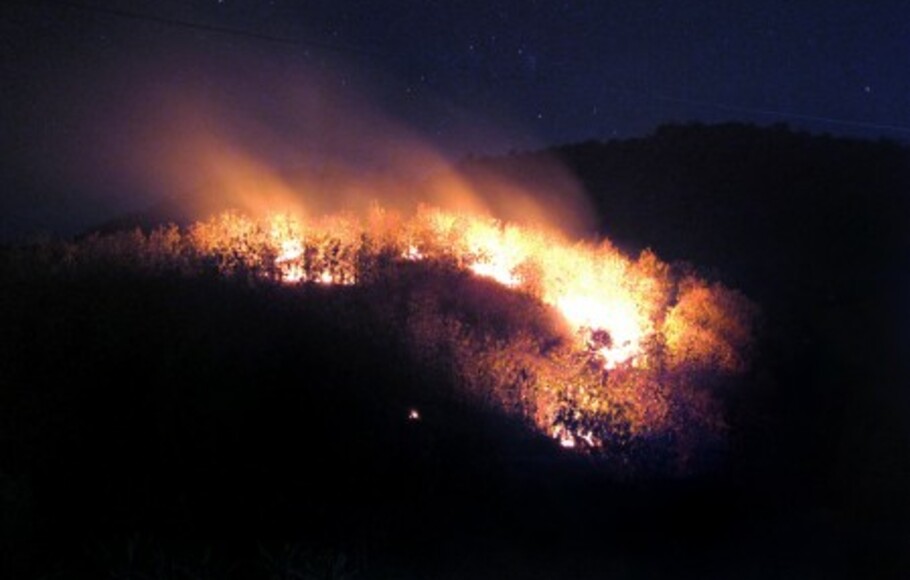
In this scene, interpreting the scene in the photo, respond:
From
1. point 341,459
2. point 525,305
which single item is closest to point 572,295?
point 525,305

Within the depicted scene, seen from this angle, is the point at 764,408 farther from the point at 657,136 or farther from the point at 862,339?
the point at 657,136

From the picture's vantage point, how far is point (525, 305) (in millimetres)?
10219

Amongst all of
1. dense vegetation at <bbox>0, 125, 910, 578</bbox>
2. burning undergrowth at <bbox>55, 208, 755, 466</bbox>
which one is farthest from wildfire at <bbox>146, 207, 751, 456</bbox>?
dense vegetation at <bbox>0, 125, 910, 578</bbox>

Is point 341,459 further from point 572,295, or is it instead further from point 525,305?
point 572,295

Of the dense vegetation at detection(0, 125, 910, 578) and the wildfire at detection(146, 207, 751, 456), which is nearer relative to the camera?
the dense vegetation at detection(0, 125, 910, 578)

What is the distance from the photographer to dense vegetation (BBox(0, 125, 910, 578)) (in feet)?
20.0

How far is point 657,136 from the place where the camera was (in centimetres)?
1784

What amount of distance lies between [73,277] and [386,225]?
4577 millimetres

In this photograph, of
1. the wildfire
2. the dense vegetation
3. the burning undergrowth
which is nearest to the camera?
the dense vegetation

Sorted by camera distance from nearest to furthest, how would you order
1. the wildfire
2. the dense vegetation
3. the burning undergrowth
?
1. the dense vegetation
2. the burning undergrowth
3. the wildfire

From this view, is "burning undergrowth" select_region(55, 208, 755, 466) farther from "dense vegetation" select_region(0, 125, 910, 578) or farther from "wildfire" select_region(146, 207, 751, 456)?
"dense vegetation" select_region(0, 125, 910, 578)

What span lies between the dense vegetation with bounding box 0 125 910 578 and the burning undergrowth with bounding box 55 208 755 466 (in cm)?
16

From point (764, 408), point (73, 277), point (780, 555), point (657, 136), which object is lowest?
point (780, 555)

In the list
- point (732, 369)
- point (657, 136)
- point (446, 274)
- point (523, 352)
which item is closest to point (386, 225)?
point (446, 274)
